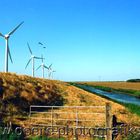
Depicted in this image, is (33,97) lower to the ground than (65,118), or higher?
higher

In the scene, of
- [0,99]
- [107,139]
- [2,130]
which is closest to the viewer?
[107,139]

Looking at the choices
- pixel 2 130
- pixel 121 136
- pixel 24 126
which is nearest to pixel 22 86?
pixel 24 126

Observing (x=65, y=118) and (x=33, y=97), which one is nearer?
(x=65, y=118)

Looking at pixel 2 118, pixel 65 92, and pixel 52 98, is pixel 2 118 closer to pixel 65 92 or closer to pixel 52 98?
pixel 52 98

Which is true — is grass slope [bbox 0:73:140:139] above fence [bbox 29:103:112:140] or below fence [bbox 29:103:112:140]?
above

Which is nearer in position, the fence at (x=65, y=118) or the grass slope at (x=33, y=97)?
the fence at (x=65, y=118)

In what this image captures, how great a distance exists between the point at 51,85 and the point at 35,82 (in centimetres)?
164

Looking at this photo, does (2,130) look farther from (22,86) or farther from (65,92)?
(65,92)

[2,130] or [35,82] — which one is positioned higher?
[35,82]

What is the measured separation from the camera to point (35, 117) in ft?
96.5

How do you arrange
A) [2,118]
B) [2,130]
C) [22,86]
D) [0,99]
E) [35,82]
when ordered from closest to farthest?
[2,130] < [2,118] < [0,99] < [22,86] < [35,82]

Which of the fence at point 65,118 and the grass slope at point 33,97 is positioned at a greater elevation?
the grass slope at point 33,97

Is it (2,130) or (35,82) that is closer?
(2,130)

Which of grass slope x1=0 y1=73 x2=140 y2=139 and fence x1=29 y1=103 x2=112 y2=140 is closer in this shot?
fence x1=29 y1=103 x2=112 y2=140
